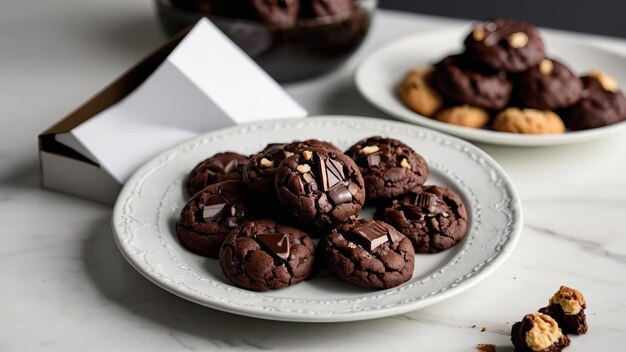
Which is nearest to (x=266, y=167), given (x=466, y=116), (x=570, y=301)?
(x=570, y=301)

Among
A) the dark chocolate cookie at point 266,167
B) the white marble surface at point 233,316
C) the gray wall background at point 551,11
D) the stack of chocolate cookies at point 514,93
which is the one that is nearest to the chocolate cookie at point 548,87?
the stack of chocolate cookies at point 514,93

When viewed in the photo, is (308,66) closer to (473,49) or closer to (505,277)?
(473,49)

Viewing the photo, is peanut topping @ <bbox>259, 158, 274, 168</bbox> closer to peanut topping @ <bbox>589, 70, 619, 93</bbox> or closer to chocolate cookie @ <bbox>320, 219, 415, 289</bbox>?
chocolate cookie @ <bbox>320, 219, 415, 289</bbox>

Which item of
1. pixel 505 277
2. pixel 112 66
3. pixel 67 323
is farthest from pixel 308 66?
pixel 67 323

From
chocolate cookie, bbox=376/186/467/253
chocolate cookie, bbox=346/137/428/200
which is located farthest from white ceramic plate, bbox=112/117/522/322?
chocolate cookie, bbox=346/137/428/200

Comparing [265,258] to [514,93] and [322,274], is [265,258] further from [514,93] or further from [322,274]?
[514,93]

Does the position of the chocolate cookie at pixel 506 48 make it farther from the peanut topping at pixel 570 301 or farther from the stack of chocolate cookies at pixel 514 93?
the peanut topping at pixel 570 301
